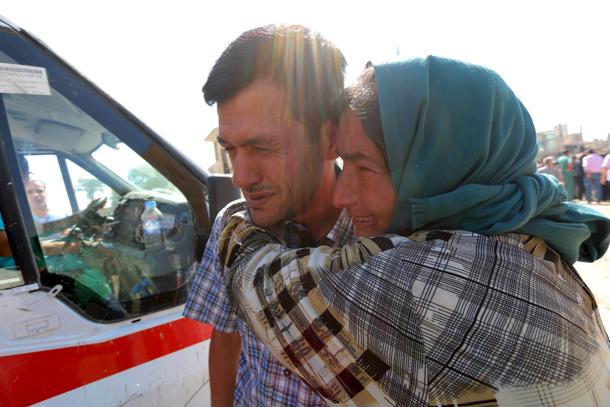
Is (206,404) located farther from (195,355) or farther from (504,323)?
(504,323)

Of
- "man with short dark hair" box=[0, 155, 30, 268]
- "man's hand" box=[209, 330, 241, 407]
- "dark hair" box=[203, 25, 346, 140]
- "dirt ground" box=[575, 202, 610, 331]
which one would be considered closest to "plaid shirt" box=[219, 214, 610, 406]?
"man's hand" box=[209, 330, 241, 407]

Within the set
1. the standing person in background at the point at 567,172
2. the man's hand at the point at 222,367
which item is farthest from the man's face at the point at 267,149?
the standing person in background at the point at 567,172

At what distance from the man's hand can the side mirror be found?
43 centimetres

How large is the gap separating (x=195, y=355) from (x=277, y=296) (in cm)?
99

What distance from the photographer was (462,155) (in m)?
0.88

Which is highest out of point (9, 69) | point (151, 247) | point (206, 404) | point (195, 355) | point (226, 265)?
point (9, 69)

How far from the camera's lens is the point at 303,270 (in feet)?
2.86

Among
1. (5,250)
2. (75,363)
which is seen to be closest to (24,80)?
(5,250)

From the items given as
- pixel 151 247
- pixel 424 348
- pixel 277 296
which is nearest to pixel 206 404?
pixel 151 247

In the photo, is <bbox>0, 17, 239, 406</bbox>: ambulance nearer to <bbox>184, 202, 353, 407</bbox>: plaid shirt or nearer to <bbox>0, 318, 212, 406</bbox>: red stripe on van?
<bbox>0, 318, 212, 406</bbox>: red stripe on van

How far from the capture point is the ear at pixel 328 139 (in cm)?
149

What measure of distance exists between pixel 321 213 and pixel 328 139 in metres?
0.27

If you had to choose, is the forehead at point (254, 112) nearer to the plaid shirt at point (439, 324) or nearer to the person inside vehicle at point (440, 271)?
the person inside vehicle at point (440, 271)

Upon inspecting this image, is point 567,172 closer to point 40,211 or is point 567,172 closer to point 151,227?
point 151,227
